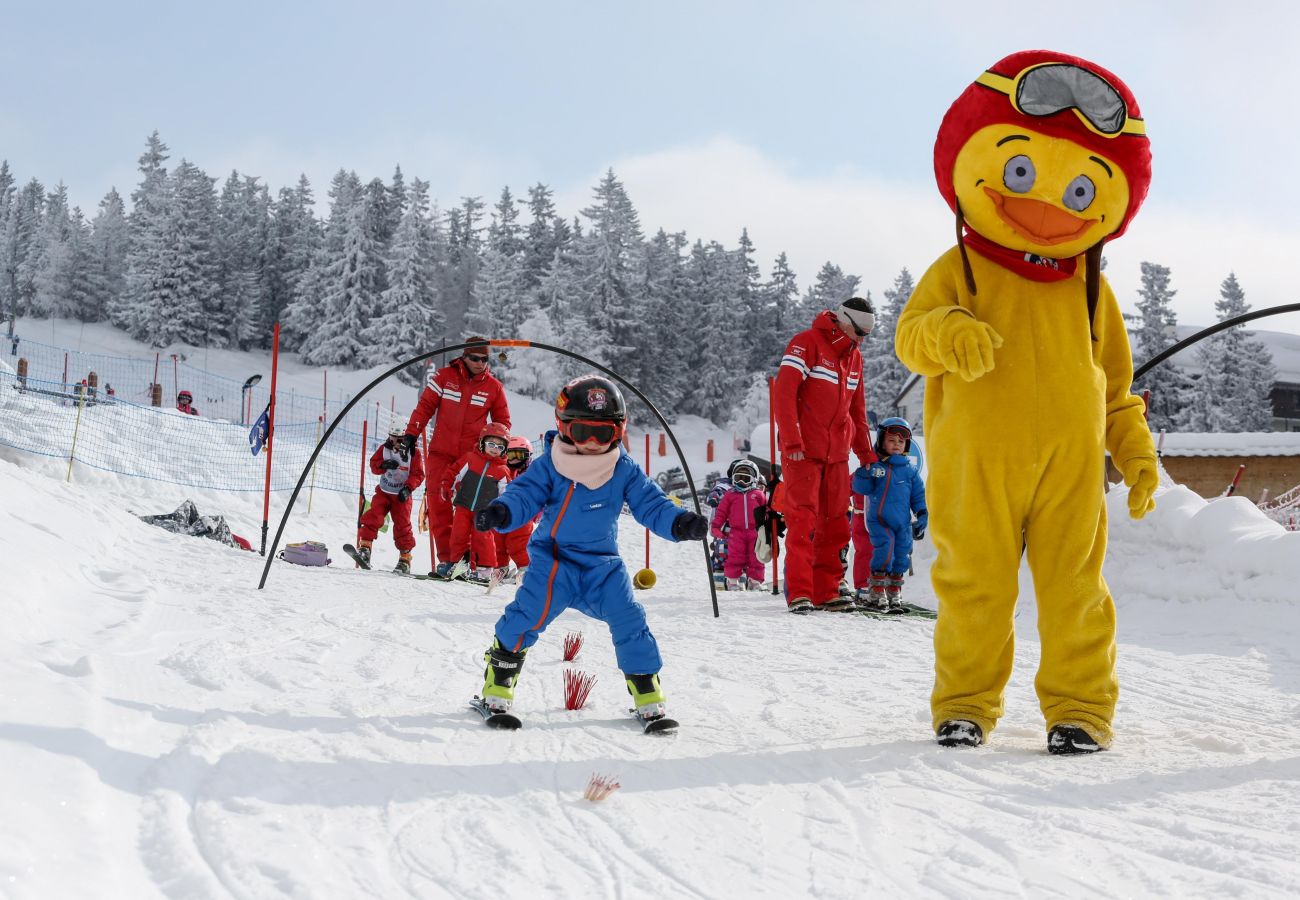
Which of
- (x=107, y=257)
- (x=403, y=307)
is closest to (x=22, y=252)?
(x=107, y=257)

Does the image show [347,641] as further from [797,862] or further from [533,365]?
[533,365]

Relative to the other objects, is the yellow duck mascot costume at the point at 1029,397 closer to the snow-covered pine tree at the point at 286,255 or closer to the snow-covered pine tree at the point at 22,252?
the snow-covered pine tree at the point at 286,255

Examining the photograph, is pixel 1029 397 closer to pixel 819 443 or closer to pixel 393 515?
pixel 819 443

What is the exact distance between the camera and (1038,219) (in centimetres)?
320

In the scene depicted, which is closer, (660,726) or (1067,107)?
(1067,107)

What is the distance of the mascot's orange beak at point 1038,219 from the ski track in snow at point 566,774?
167 cm

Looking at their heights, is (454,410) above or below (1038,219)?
below

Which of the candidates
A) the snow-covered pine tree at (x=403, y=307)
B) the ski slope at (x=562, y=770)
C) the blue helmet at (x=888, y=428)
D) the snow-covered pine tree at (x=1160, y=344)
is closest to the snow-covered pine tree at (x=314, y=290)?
the snow-covered pine tree at (x=403, y=307)

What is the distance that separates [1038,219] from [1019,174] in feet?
0.53

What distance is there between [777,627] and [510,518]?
2.85 metres

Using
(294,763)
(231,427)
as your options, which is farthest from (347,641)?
(231,427)

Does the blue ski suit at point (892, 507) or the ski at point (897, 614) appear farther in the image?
the blue ski suit at point (892, 507)

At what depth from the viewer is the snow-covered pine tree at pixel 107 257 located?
5775 cm

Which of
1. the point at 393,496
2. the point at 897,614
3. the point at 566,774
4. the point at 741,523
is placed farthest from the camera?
the point at 741,523
